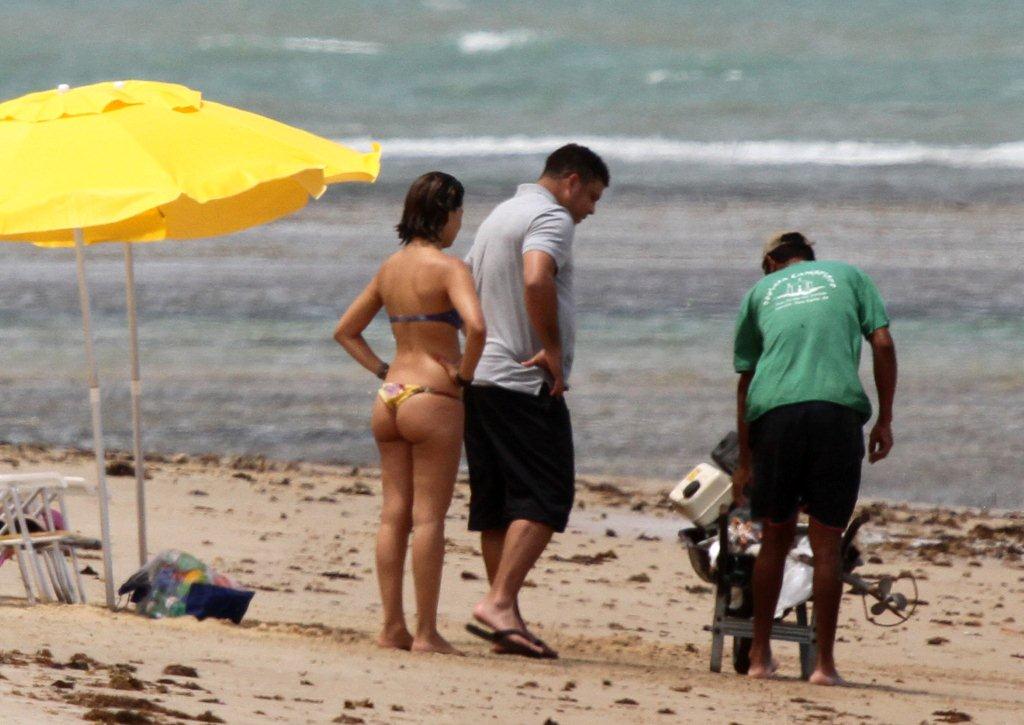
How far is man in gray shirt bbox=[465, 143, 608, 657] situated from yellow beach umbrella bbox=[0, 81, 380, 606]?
0.69 m

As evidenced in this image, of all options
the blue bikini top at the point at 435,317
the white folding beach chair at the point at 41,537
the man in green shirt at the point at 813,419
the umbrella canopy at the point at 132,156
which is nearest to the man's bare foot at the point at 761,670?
the man in green shirt at the point at 813,419

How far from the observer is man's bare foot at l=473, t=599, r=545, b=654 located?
566 cm

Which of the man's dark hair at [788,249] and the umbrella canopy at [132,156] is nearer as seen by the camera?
the umbrella canopy at [132,156]

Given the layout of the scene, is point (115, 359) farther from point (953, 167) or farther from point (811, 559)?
point (953, 167)

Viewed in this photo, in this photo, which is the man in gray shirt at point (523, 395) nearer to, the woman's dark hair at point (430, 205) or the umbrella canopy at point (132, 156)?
the woman's dark hair at point (430, 205)

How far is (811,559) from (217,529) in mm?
3117

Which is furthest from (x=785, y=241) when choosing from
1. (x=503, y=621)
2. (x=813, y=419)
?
(x=503, y=621)

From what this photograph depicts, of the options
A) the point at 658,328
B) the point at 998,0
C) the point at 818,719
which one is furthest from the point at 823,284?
the point at 998,0

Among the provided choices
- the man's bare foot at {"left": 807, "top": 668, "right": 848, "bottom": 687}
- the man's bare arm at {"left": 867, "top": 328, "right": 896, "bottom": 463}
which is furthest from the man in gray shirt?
the man's bare arm at {"left": 867, "top": 328, "right": 896, "bottom": 463}

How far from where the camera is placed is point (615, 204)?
2208cm

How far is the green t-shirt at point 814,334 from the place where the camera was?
556 cm

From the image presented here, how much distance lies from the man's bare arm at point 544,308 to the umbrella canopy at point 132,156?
32.6 inches

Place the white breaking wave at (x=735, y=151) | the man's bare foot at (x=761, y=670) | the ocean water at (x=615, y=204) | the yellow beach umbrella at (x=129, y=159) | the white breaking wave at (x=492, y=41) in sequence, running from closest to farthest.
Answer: the yellow beach umbrella at (x=129, y=159)
the man's bare foot at (x=761, y=670)
the ocean water at (x=615, y=204)
the white breaking wave at (x=735, y=151)
the white breaking wave at (x=492, y=41)

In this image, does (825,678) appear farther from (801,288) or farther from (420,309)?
(420,309)
